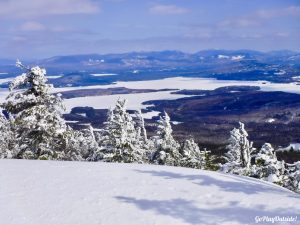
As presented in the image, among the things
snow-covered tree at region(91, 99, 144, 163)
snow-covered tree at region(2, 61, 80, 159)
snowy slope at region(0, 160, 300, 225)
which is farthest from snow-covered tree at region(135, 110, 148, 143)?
snowy slope at region(0, 160, 300, 225)

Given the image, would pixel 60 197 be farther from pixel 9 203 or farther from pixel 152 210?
pixel 152 210

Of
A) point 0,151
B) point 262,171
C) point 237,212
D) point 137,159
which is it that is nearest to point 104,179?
point 237,212

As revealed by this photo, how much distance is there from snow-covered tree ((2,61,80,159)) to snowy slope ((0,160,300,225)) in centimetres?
517

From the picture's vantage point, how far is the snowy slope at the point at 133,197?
14008 millimetres

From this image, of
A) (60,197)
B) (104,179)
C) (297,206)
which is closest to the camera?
(297,206)

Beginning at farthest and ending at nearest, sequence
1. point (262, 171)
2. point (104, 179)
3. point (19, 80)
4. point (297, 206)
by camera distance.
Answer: point (262, 171), point (19, 80), point (104, 179), point (297, 206)

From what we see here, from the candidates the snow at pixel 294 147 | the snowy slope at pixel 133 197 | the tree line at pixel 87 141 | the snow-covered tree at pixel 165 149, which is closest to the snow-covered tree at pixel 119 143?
the tree line at pixel 87 141

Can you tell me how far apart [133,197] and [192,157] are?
24.4 metres

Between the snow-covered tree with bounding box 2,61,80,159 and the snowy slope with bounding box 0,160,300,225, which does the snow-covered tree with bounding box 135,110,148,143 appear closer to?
the snow-covered tree with bounding box 2,61,80,159

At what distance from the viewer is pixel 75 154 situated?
3766 cm

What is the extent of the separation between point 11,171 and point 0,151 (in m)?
20.7

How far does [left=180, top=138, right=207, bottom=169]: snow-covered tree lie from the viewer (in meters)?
39.4

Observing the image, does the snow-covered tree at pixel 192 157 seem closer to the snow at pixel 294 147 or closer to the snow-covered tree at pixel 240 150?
the snow-covered tree at pixel 240 150

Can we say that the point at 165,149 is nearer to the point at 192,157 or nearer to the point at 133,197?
the point at 192,157
